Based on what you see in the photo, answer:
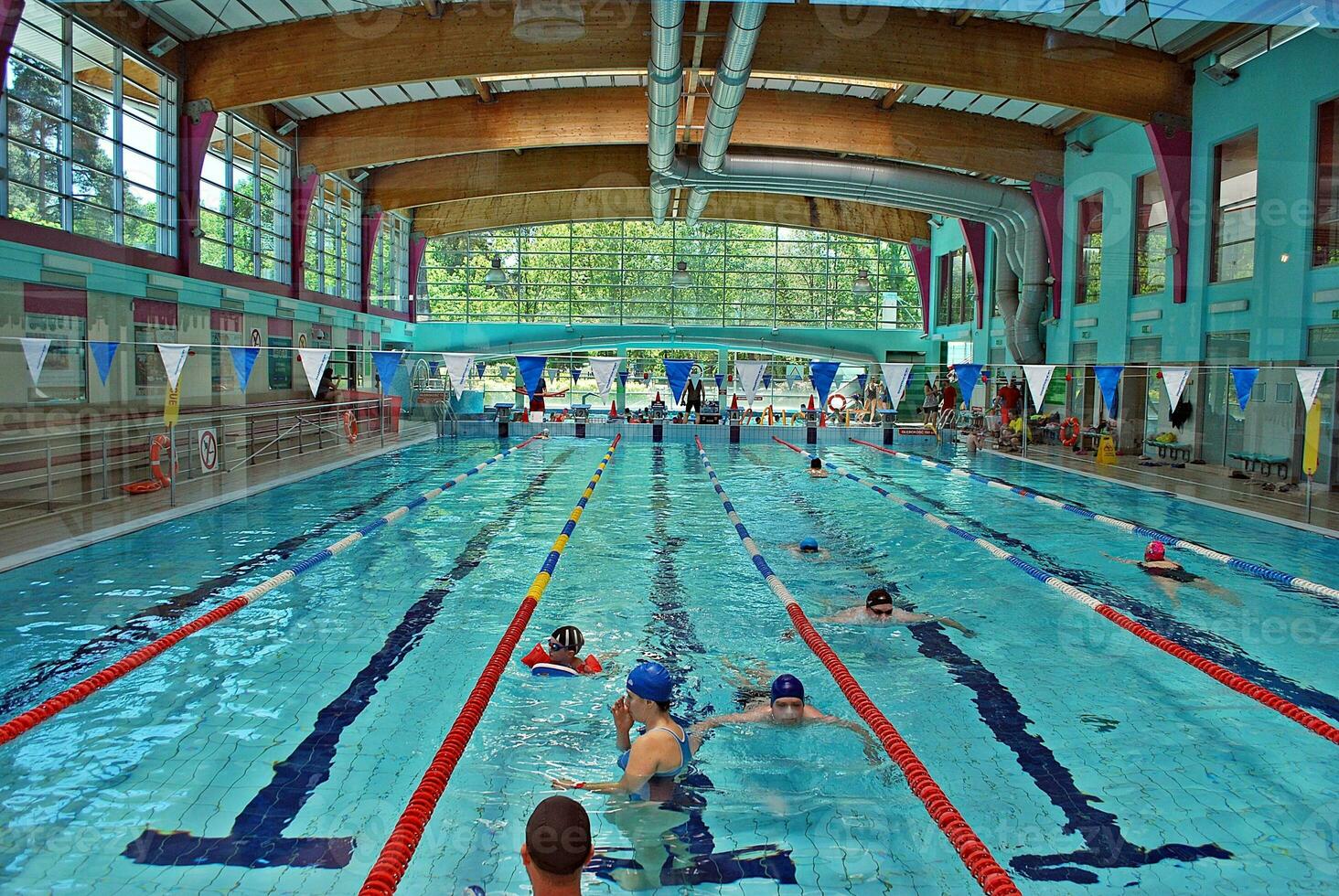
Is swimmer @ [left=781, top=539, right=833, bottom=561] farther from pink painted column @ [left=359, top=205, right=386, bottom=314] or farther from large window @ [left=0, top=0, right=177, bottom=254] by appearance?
pink painted column @ [left=359, top=205, right=386, bottom=314]

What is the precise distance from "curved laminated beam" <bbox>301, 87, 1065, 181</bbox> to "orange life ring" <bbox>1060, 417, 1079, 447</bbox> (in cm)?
460

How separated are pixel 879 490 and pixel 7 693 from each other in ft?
30.7

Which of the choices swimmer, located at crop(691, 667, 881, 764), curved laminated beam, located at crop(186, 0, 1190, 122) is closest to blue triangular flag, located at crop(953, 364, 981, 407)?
curved laminated beam, located at crop(186, 0, 1190, 122)

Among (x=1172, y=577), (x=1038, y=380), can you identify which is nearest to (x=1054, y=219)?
(x=1038, y=380)

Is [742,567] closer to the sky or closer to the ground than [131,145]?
closer to the ground

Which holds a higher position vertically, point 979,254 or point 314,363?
point 979,254

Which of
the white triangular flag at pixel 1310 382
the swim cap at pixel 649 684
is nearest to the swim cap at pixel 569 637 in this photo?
the swim cap at pixel 649 684

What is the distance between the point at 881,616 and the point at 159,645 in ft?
13.8

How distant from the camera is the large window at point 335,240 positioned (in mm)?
21047

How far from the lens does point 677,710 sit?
184 inches

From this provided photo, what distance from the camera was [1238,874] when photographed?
3.16m

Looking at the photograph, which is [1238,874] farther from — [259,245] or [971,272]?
[971,272]

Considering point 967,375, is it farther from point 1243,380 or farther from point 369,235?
point 369,235

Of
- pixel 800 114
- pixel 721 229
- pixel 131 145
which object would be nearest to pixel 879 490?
pixel 800 114
